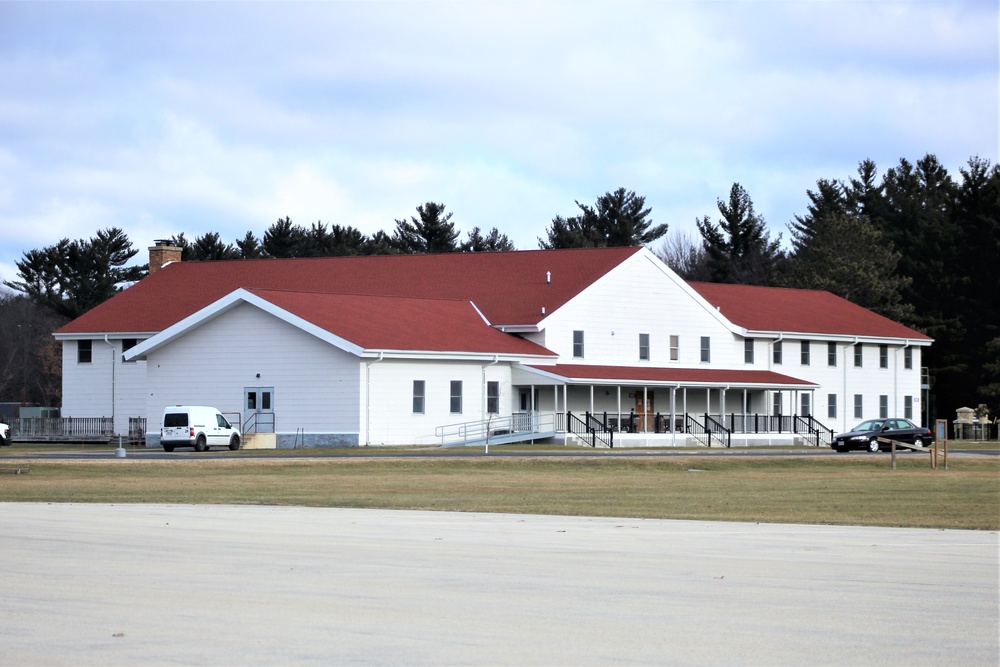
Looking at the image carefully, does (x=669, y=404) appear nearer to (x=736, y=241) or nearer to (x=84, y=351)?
(x=84, y=351)

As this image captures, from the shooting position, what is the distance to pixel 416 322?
58.8 meters

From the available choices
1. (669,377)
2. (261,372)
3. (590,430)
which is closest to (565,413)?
(590,430)

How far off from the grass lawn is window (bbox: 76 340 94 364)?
24388 millimetres

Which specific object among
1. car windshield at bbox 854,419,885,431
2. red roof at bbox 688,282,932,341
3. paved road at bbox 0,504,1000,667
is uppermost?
red roof at bbox 688,282,932,341

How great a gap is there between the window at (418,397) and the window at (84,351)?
19702 mm

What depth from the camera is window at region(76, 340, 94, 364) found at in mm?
68331

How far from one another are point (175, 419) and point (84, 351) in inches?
711

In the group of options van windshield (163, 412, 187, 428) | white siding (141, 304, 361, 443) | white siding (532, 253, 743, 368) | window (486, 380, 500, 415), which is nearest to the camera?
van windshield (163, 412, 187, 428)

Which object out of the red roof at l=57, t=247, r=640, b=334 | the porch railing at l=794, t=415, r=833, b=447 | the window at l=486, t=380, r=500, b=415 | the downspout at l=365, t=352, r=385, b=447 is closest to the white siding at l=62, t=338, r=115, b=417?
the red roof at l=57, t=247, r=640, b=334

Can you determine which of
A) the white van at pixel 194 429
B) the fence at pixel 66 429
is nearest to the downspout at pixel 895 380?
the white van at pixel 194 429

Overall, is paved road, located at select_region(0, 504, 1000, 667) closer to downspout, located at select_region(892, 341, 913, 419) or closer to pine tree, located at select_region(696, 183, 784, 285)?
downspout, located at select_region(892, 341, 913, 419)

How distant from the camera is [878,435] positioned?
2210 inches

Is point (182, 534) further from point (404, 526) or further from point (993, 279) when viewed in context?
point (993, 279)

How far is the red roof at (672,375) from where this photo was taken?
60.5 m
